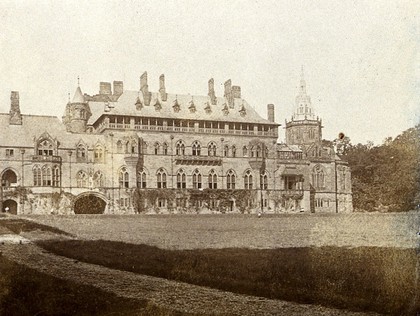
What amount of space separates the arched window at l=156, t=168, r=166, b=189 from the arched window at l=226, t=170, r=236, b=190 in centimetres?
702

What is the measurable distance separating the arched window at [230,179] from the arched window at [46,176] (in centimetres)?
Answer: 1802

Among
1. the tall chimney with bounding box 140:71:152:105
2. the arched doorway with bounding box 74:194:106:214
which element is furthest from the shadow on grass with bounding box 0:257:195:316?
the tall chimney with bounding box 140:71:152:105

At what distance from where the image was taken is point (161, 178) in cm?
4816

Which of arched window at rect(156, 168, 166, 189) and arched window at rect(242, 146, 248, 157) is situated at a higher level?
arched window at rect(242, 146, 248, 157)

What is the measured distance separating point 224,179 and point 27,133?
19914 mm

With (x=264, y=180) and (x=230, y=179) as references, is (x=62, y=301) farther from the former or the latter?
(x=264, y=180)

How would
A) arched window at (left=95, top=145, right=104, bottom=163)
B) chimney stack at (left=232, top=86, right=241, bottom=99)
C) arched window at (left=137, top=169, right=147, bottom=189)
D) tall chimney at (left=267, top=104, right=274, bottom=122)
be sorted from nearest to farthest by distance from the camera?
arched window at (left=95, top=145, right=104, bottom=163) → arched window at (left=137, top=169, right=147, bottom=189) → tall chimney at (left=267, top=104, right=274, bottom=122) → chimney stack at (left=232, top=86, right=241, bottom=99)

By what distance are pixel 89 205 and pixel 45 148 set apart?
6563 mm

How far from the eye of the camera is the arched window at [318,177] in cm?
5544

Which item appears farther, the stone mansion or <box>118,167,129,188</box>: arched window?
<box>118,167,129,188</box>: arched window

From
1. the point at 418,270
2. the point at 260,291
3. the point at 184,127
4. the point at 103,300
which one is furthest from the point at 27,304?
the point at 184,127

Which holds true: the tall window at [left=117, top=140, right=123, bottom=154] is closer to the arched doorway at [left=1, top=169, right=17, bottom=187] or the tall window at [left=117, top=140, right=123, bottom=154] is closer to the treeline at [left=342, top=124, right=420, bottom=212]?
the arched doorway at [left=1, top=169, right=17, bottom=187]

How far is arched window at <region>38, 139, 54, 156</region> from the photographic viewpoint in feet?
139

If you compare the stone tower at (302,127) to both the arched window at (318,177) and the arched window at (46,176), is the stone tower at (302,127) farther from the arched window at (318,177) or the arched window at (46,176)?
the arched window at (46,176)
